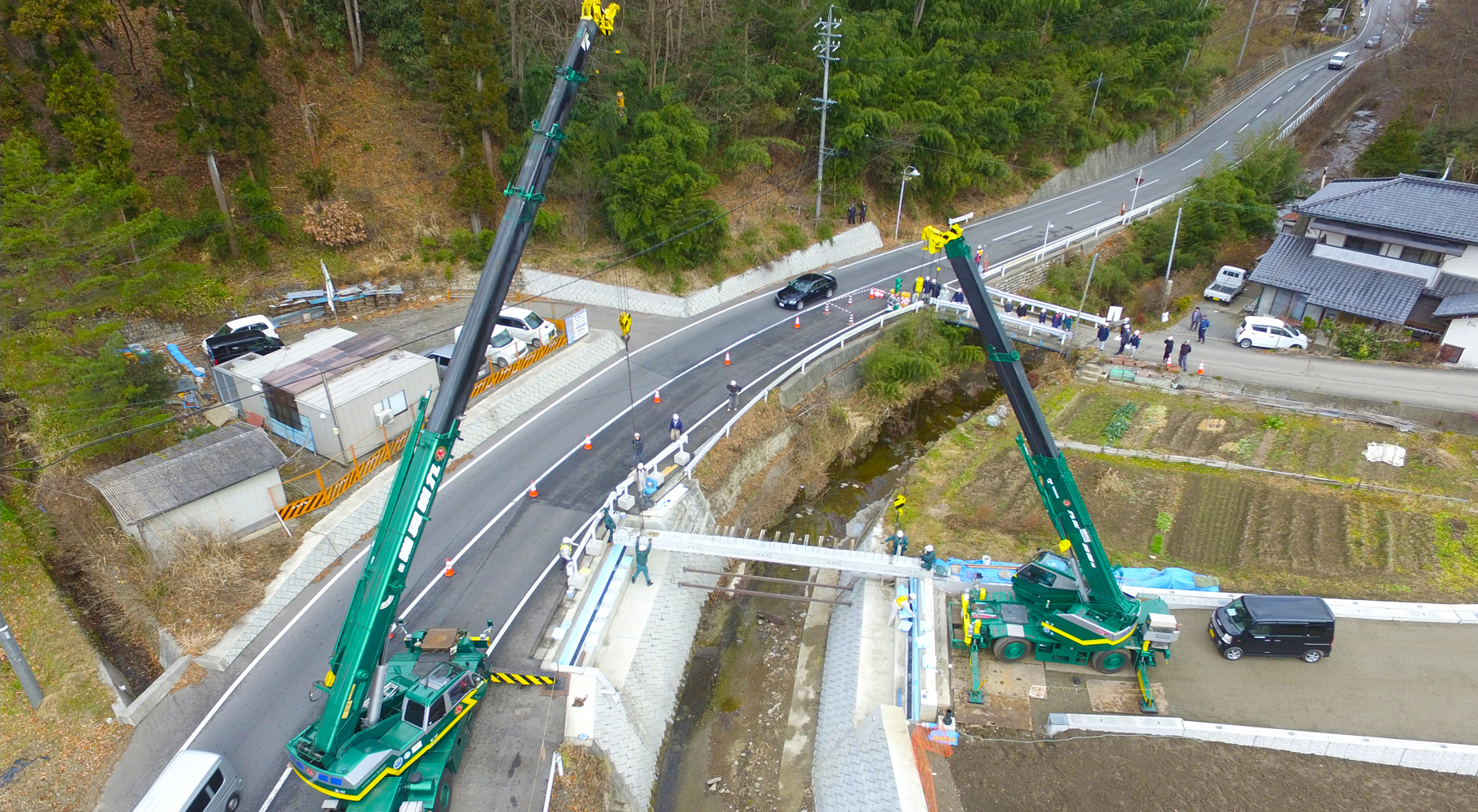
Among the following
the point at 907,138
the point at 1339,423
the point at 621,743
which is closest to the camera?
the point at 621,743

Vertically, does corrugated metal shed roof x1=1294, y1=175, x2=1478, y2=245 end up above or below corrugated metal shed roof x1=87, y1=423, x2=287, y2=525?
above

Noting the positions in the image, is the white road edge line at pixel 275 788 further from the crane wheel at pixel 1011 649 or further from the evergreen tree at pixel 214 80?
the evergreen tree at pixel 214 80

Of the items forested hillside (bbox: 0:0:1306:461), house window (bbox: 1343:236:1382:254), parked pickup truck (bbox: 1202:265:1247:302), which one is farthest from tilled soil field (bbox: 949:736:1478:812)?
house window (bbox: 1343:236:1382:254)

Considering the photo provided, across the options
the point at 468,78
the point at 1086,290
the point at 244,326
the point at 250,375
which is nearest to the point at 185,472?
the point at 250,375

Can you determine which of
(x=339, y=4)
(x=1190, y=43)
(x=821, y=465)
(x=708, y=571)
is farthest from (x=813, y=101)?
(x=1190, y=43)

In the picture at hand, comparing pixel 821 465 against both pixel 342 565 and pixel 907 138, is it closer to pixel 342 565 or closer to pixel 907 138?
pixel 342 565

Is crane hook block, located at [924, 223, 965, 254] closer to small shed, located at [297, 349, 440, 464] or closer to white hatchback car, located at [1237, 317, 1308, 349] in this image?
small shed, located at [297, 349, 440, 464]
